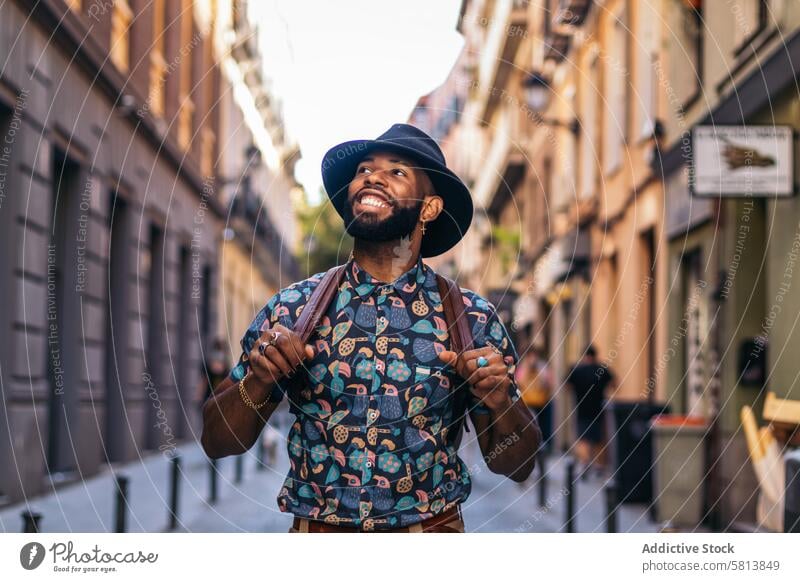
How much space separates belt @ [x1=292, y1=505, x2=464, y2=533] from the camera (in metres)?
3.79

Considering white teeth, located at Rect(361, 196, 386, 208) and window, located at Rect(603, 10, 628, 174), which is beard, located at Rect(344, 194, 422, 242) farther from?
window, located at Rect(603, 10, 628, 174)

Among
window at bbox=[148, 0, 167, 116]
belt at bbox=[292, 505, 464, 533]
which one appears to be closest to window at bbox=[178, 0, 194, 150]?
window at bbox=[148, 0, 167, 116]

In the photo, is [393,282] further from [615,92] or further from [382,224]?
[615,92]

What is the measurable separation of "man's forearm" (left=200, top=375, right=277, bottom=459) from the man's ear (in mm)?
684

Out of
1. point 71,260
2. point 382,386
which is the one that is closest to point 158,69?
point 71,260

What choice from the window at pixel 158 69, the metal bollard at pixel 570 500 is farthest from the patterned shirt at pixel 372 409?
the window at pixel 158 69

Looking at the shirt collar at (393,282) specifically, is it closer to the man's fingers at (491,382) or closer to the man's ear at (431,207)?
the man's ear at (431,207)

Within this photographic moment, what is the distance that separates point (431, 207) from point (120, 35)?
44.4ft

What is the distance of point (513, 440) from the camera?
3.84 metres

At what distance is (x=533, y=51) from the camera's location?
103 ft

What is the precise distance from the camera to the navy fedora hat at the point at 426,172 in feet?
12.9

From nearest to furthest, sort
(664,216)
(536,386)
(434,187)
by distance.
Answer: (434,187) < (664,216) < (536,386)

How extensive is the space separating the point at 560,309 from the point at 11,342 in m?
18.4
